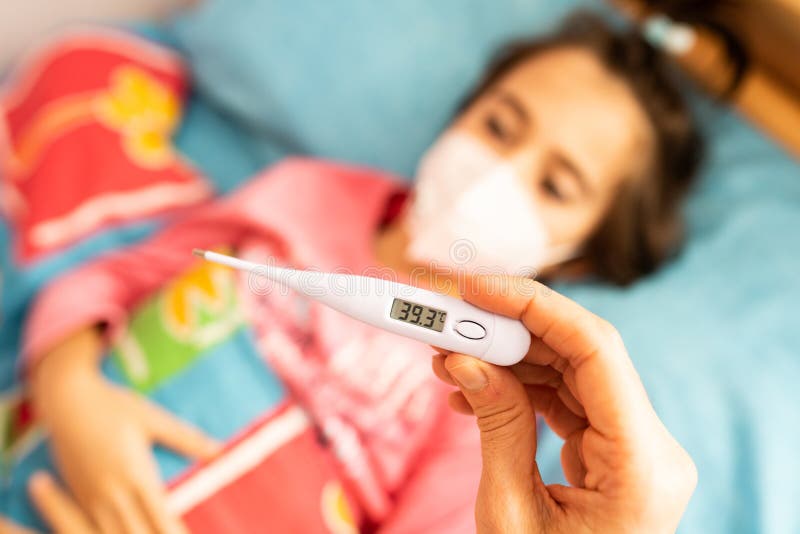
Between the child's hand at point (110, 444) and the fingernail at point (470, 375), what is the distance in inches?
16.5

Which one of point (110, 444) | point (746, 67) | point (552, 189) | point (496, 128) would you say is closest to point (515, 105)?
point (496, 128)

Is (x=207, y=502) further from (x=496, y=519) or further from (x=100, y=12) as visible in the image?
(x=100, y=12)

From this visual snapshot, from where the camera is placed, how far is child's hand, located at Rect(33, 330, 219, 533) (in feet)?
2.26

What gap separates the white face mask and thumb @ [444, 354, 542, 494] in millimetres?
269

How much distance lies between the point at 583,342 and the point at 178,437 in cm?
52

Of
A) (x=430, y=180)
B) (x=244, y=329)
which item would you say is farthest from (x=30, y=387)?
(x=430, y=180)

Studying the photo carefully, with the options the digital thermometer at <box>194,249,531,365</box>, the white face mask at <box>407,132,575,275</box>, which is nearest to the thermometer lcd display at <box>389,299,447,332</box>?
the digital thermometer at <box>194,249,531,365</box>

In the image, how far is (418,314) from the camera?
418mm

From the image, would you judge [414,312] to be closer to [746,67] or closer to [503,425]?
[503,425]

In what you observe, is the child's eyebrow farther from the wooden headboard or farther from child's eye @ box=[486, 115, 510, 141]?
the wooden headboard

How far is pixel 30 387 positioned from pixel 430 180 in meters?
0.61

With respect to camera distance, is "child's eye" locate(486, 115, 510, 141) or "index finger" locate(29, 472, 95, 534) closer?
"index finger" locate(29, 472, 95, 534)

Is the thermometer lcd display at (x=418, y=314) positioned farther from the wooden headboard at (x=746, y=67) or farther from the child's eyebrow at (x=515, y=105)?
the wooden headboard at (x=746, y=67)

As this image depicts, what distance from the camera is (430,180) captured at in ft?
2.89
